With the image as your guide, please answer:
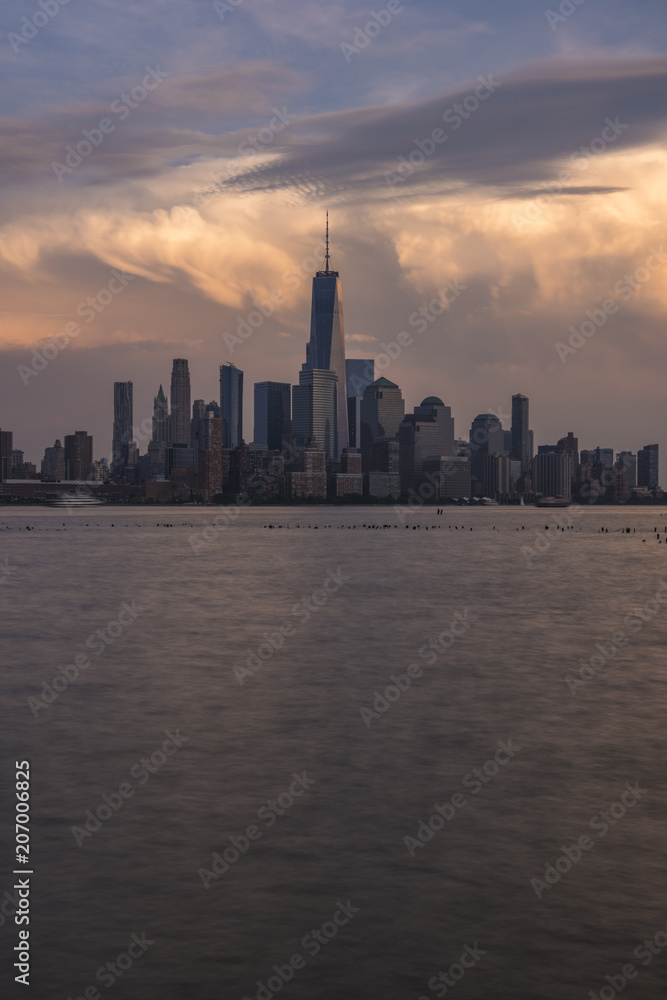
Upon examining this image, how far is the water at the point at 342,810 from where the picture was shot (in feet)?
46.1

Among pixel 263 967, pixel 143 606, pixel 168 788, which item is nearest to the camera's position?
pixel 263 967

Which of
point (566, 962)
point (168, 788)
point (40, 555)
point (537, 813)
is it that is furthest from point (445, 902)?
point (40, 555)

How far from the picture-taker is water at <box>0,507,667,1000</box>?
46.1 feet

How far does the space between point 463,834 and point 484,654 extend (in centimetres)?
2449

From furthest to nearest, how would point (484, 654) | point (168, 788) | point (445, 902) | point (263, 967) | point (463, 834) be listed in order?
point (484, 654) < point (168, 788) < point (463, 834) < point (445, 902) < point (263, 967)

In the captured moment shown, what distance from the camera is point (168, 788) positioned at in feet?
72.9

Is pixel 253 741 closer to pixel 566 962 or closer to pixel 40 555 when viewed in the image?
pixel 566 962

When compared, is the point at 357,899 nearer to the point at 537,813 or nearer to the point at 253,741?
the point at 537,813

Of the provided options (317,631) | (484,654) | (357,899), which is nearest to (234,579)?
(317,631)

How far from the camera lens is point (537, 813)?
2062 cm

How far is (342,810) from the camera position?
20859 millimetres

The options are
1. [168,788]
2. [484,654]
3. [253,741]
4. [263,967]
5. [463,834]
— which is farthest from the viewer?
[484,654]

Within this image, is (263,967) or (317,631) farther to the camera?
(317,631)

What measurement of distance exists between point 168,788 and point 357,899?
755cm
